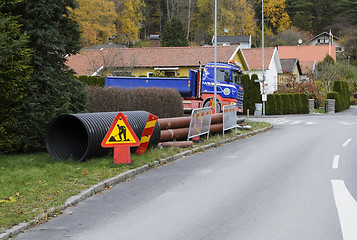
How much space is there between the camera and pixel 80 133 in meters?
12.9

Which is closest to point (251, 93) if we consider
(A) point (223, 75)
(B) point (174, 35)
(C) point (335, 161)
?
(A) point (223, 75)

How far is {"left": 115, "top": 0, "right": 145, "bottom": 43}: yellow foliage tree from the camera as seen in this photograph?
80.3m

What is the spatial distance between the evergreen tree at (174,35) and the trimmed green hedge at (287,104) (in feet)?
103

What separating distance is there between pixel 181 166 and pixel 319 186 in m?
3.89

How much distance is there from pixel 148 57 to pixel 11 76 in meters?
37.1

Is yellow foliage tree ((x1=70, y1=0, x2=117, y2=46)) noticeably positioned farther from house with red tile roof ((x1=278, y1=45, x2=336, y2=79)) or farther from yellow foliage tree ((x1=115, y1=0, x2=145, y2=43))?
house with red tile roof ((x1=278, y1=45, x2=336, y2=79))

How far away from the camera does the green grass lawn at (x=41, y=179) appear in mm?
7020

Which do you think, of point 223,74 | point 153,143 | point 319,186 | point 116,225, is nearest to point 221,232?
point 116,225

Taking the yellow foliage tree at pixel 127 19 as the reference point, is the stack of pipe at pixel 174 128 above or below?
below

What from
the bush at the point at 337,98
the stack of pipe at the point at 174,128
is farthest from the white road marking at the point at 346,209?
the bush at the point at 337,98

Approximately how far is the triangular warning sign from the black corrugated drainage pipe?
1.61ft

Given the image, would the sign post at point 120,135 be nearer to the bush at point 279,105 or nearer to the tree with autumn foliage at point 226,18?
the bush at point 279,105

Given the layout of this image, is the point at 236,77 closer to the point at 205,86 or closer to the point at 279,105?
the point at 205,86

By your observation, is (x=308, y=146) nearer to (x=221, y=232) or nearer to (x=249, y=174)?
(x=249, y=174)
